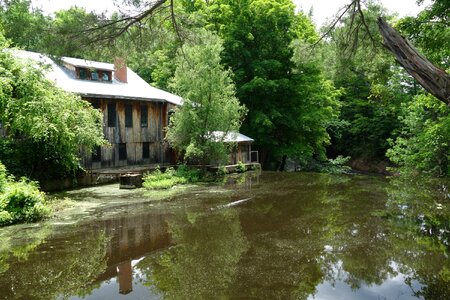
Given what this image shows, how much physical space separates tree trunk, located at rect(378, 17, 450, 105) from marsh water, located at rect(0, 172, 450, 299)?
308cm

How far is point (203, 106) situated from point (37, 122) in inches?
351

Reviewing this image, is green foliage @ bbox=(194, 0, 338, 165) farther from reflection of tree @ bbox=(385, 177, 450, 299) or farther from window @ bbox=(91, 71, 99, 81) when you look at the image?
reflection of tree @ bbox=(385, 177, 450, 299)

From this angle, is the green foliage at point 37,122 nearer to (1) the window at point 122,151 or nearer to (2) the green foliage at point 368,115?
(1) the window at point 122,151

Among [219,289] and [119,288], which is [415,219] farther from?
[119,288]

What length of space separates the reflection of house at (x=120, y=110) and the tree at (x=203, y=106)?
9.31ft

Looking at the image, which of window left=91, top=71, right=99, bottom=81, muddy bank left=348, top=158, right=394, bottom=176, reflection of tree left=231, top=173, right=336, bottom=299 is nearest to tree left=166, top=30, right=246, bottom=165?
window left=91, top=71, right=99, bottom=81

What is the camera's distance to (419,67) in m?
5.89

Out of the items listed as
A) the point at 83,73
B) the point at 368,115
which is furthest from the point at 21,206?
the point at 368,115

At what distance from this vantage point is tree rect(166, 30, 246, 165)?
21.5m

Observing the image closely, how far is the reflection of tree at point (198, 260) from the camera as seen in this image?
6360mm

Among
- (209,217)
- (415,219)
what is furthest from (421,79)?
(209,217)

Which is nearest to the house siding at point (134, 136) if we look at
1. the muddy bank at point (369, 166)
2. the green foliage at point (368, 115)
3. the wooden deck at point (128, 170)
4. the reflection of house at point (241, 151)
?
the wooden deck at point (128, 170)

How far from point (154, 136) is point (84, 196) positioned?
30.3 feet

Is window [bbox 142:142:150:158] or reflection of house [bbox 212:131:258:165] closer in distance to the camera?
window [bbox 142:142:150:158]
